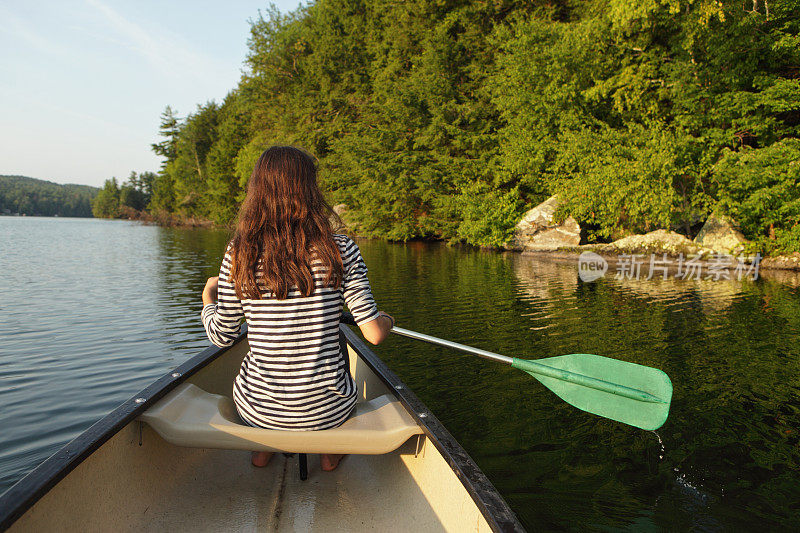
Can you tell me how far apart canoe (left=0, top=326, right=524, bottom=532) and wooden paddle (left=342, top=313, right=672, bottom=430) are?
2.11 ft

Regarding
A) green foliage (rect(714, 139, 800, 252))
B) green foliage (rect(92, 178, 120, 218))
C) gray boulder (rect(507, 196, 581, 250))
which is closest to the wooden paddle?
green foliage (rect(714, 139, 800, 252))

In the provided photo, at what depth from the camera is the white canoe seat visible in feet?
6.57

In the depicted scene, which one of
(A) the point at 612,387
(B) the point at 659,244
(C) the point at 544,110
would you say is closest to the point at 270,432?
(A) the point at 612,387

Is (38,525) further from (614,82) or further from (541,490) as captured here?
(614,82)

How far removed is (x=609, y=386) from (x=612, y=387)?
0.02 meters

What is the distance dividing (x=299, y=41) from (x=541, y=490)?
36.8m

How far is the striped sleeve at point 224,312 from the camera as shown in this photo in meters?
1.91

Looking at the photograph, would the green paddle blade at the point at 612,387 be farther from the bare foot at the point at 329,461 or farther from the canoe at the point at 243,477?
the bare foot at the point at 329,461

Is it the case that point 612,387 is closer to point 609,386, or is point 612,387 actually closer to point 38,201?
point 609,386

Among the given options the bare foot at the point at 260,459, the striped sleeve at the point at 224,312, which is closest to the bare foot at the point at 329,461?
the bare foot at the point at 260,459

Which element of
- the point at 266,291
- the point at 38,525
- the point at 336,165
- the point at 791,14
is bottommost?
the point at 38,525

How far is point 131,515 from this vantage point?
199 centimetres

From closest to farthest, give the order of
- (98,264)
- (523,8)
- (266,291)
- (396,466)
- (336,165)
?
1. (266,291)
2. (396,466)
3. (98,264)
4. (523,8)
5. (336,165)

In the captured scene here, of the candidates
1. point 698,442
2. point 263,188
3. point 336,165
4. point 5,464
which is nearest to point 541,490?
point 698,442
